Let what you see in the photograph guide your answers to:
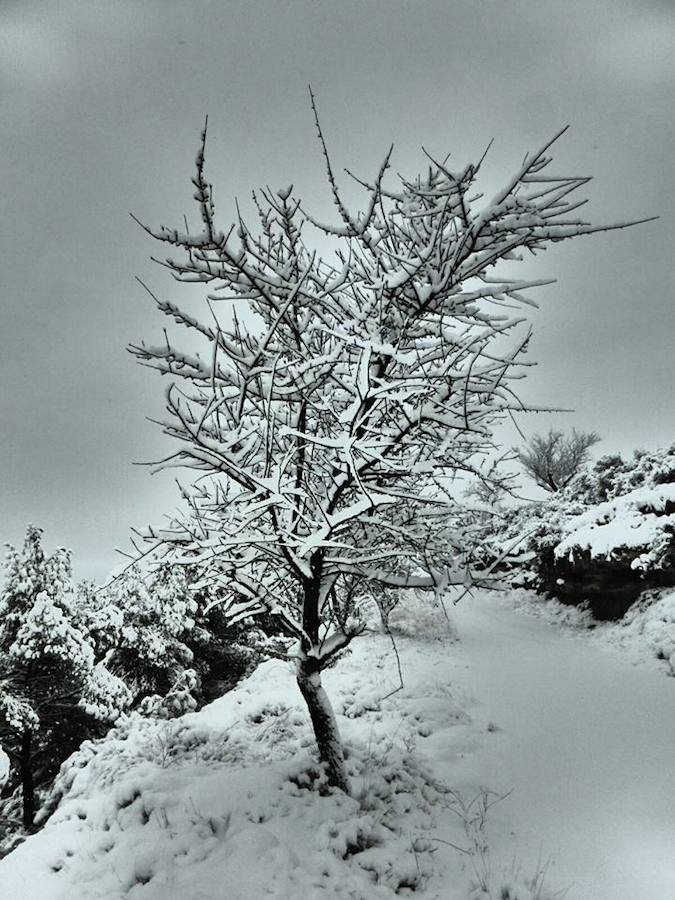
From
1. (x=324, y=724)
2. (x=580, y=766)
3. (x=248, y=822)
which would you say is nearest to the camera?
(x=248, y=822)

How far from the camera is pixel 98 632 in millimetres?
14500

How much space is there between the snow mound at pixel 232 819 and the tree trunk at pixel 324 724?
15 centimetres

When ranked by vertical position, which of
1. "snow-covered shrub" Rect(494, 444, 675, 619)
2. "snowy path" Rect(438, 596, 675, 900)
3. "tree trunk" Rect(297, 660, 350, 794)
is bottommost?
"snowy path" Rect(438, 596, 675, 900)

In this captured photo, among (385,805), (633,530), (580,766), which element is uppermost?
(633,530)

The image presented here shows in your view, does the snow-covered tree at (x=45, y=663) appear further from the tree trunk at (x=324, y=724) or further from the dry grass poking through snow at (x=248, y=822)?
the tree trunk at (x=324, y=724)

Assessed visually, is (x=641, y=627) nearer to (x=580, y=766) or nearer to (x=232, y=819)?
(x=580, y=766)

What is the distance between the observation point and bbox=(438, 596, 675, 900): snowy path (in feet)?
11.2

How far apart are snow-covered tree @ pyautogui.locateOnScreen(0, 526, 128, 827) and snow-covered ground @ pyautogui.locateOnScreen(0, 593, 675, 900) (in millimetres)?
6832

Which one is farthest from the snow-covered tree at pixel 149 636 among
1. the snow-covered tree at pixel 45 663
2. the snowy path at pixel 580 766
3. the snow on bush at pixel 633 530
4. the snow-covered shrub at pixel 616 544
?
the snow on bush at pixel 633 530

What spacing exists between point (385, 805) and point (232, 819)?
1.34 meters

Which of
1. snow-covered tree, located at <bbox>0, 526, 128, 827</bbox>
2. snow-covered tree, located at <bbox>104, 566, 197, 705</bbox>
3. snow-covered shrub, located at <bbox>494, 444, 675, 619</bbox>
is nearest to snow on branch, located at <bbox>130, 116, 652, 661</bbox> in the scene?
snow-covered shrub, located at <bbox>494, 444, 675, 619</bbox>

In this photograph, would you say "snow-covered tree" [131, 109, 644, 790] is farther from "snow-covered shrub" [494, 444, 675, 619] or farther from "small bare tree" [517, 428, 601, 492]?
"small bare tree" [517, 428, 601, 492]

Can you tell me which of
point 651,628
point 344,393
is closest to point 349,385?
point 344,393

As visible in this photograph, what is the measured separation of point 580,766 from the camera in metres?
4.86
